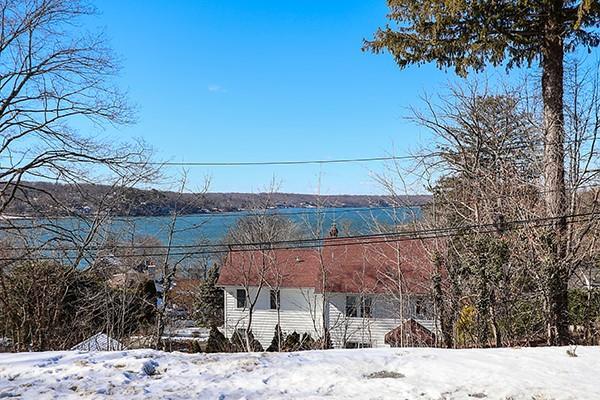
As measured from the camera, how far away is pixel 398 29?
855cm

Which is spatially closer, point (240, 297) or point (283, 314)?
point (283, 314)

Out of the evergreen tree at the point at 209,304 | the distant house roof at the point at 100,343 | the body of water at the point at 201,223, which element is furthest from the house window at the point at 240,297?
the distant house roof at the point at 100,343

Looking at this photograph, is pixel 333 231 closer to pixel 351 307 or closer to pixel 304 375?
pixel 351 307

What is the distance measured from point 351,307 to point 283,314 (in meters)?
2.96

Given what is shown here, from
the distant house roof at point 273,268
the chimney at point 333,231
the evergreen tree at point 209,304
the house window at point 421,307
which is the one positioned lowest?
the evergreen tree at point 209,304

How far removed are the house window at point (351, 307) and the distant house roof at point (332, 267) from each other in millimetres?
550

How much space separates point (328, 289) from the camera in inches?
709

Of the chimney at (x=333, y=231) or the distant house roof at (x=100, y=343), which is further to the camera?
the chimney at (x=333, y=231)

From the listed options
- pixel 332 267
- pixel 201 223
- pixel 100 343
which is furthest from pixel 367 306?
pixel 100 343

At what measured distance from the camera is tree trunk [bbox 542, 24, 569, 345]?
7.77 metres

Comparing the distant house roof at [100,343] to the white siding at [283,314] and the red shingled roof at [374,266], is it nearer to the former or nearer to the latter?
the red shingled roof at [374,266]

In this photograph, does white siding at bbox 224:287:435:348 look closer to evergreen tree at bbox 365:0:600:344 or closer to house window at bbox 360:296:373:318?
house window at bbox 360:296:373:318

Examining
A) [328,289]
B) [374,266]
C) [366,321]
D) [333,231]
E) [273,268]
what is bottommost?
[366,321]

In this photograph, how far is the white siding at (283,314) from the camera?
1883 cm
